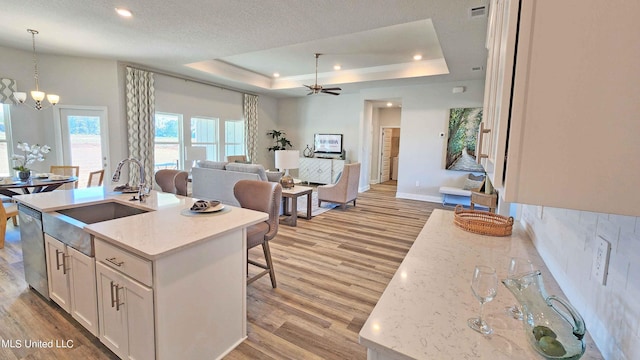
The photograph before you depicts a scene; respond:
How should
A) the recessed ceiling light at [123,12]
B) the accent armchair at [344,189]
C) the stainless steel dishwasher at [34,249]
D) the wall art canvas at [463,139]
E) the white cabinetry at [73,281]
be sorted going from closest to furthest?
the white cabinetry at [73,281] < the stainless steel dishwasher at [34,249] < the recessed ceiling light at [123,12] < the accent armchair at [344,189] < the wall art canvas at [463,139]

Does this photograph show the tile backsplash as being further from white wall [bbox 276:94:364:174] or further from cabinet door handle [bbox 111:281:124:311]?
white wall [bbox 276:94:364:174]

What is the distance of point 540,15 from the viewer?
588 millimetres

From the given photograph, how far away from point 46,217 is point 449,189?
250 inches

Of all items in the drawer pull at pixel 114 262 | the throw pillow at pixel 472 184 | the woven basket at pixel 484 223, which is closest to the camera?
the drawer pull at pixel 114 262

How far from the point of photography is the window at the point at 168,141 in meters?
6.37

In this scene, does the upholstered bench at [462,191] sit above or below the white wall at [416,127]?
below

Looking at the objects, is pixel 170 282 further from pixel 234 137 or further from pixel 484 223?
pixel 234 137

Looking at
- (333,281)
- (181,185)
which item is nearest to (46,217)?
(181,185)

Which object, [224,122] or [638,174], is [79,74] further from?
[638,174]

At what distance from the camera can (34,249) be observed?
2.36 m

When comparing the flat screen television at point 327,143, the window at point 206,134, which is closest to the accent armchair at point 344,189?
the flat screen television at point 327,143

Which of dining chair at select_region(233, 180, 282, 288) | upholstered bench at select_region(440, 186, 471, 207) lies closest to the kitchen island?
dining chair at select_region(233, 180, 282, 288)

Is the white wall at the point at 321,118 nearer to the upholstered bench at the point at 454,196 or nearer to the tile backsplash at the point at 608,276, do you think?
the upholstered bench at the point at 454,196

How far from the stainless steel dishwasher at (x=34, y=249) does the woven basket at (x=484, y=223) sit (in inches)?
120
